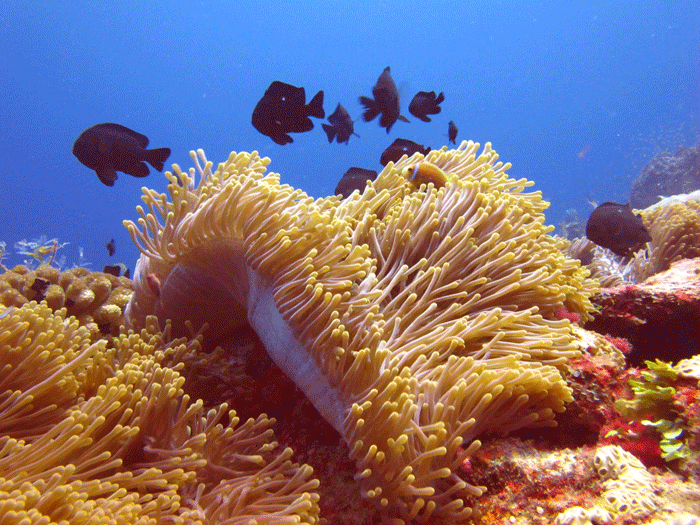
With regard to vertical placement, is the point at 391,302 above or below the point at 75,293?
below

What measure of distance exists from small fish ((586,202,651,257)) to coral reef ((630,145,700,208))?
1923cm

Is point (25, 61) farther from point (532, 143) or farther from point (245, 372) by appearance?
point (532, 143)

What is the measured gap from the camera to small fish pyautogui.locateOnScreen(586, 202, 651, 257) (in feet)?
12.6

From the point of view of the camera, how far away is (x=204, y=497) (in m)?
1.40

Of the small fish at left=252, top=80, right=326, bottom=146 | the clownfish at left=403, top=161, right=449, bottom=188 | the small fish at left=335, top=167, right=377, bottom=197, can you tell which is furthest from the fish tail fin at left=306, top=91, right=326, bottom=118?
the clownfish at left=403, top=161, right=449, bottom=188

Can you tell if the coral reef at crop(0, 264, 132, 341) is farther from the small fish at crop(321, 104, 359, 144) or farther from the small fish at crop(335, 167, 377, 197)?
the small fish at crop(321, 104, 359, 144)

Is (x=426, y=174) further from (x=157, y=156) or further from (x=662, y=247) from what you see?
(x=662, y=247)

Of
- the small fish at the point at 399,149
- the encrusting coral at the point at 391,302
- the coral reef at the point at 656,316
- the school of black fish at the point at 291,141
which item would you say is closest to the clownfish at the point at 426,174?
the encrusting coral at the point at 391,302

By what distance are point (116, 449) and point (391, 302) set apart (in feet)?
3.96

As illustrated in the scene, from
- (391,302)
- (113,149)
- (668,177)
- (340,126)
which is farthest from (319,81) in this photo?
(391,302)

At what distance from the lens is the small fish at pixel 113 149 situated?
350cm

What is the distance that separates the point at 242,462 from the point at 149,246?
4.06ft

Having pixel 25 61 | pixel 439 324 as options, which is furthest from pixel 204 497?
pixel 25 61

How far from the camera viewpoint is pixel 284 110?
396 cm
